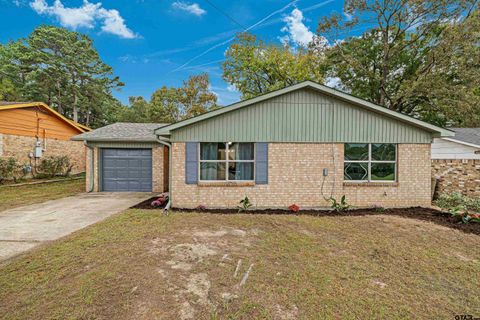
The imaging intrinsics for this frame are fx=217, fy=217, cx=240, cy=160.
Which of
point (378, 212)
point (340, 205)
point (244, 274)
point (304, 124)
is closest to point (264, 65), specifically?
point (304, 124)

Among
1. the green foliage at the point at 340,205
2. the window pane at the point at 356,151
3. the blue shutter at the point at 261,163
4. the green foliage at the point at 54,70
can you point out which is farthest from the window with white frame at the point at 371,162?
the green foliage at the point at 54,70

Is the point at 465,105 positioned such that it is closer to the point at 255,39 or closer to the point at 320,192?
the point at 320,192

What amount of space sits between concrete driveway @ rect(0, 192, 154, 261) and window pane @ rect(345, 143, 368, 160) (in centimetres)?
782

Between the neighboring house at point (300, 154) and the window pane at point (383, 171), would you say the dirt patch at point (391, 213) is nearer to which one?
the neighboring house at point (300, 154)

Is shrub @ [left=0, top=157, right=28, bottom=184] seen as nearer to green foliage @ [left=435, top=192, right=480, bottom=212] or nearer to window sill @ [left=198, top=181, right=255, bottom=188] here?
window sill @ [left=198, top=181, right=255, bottom=188]

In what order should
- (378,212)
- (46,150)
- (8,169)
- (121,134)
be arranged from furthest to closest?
1. (46,150)
2. (8,169)
3. (121,134)
4. (378,212)

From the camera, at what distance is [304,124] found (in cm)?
721

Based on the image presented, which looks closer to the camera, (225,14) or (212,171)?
(212,171)

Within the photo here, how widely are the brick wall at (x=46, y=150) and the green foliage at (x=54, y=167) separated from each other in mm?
445

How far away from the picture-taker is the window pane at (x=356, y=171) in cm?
737

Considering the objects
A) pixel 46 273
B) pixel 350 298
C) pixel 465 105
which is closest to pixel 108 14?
pixel 46 273

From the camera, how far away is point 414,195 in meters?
7.29

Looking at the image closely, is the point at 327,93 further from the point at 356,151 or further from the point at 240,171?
the point at 240,171

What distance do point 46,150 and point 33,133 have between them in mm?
1367
